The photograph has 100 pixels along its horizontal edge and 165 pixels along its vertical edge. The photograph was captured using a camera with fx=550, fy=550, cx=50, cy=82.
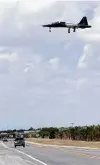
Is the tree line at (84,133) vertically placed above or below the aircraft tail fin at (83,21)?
above

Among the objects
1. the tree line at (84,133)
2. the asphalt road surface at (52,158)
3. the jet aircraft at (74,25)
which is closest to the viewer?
the jet aircraft at (74,25)

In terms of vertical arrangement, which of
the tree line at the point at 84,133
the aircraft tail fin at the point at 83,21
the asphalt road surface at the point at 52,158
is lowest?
the asphalt road surface at the point at 52,158

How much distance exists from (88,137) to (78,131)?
9.10 metres

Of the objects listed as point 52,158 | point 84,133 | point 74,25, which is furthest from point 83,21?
point 84,133

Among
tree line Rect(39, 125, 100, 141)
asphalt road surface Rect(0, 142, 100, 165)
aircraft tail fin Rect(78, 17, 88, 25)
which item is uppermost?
tree line Rect(39, 125, 100, 141)

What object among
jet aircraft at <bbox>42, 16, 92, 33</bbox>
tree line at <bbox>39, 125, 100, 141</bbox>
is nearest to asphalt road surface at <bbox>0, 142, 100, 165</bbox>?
jet aircraft at <bbox>42, 16, 92, 33</bbox>

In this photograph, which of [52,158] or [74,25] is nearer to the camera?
[74,25]

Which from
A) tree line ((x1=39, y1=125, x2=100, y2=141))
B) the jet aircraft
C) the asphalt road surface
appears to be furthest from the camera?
tree line ((x1=39, y1=125, x2=100, y2=141))

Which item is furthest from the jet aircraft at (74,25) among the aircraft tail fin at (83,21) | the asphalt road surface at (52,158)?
the asphalt road surface at (52,158)

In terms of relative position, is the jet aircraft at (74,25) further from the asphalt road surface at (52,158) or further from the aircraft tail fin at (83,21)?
the asphalt road surface at (52,158)

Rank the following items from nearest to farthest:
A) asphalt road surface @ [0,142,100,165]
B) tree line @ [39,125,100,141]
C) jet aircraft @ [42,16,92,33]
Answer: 1. jet aircraft @ [42,16,92,33]
2. asphalt road surface @ [0,142,100,165]
3. tree line @ [39,125,100,141]

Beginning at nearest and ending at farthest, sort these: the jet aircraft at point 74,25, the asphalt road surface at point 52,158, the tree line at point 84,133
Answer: the jet aircraft at point 74,25 < the asphalt road surface at point 52,158 < the tree line at point 84,133

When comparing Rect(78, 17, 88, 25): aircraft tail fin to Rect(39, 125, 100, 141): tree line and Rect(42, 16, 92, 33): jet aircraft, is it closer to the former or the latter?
Rect(42, 16, 92, 33): jet aircraft

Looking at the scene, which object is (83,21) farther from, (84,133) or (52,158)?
(84,133)
